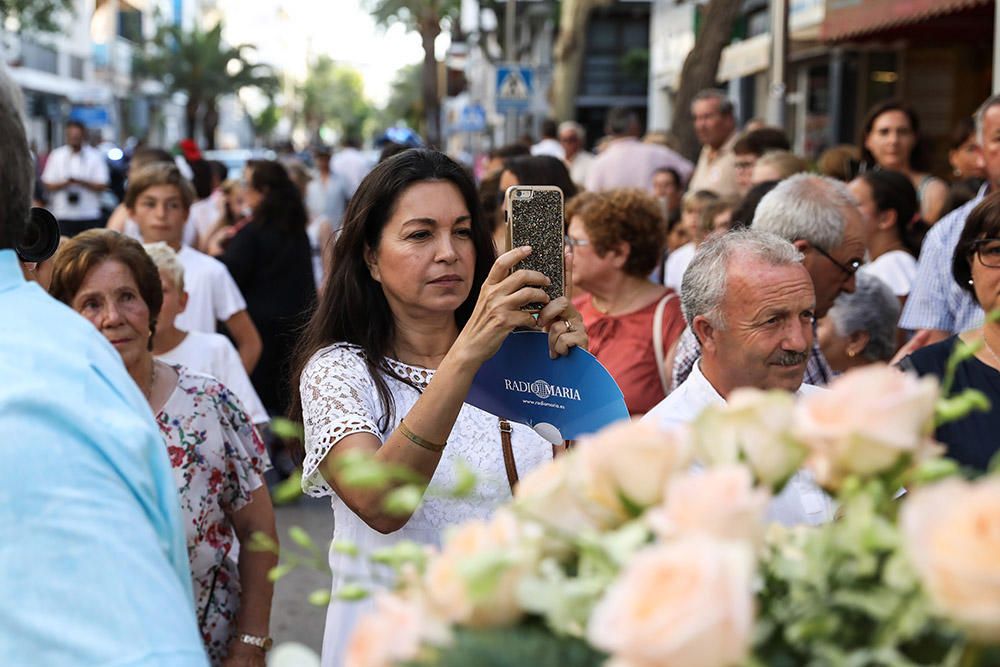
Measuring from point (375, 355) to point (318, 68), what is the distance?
139 meters

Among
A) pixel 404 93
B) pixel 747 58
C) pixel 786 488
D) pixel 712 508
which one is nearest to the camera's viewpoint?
pixel 712 508

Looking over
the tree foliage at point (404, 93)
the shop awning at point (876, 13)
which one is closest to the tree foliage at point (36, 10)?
the shop awning at point (876, 13)

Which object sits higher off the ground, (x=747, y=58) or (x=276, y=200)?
(x=747, y=58)

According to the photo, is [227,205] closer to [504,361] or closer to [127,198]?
[127,198]

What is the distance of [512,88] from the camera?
21.1m

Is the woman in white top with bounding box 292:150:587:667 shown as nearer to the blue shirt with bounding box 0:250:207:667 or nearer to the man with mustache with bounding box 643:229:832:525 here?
the man with mustache with bounding box 643:229:832:525

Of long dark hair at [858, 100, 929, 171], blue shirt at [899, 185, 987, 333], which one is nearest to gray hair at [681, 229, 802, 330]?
blue shirt at [899, 185, 987, 333]

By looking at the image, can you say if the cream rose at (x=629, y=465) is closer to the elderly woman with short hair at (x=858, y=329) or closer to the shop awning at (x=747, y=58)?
the elderly woman with short hair at (x=858, y=329)

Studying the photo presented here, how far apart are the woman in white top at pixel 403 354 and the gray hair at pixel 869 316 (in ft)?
6.61

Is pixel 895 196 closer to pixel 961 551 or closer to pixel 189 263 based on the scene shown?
pixel 189 263

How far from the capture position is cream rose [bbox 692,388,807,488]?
1.27 meters

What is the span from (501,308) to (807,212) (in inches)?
85.8

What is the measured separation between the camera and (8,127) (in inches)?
66.8

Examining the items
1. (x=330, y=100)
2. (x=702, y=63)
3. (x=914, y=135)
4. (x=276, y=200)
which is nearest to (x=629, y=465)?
(x=914, y=135)
